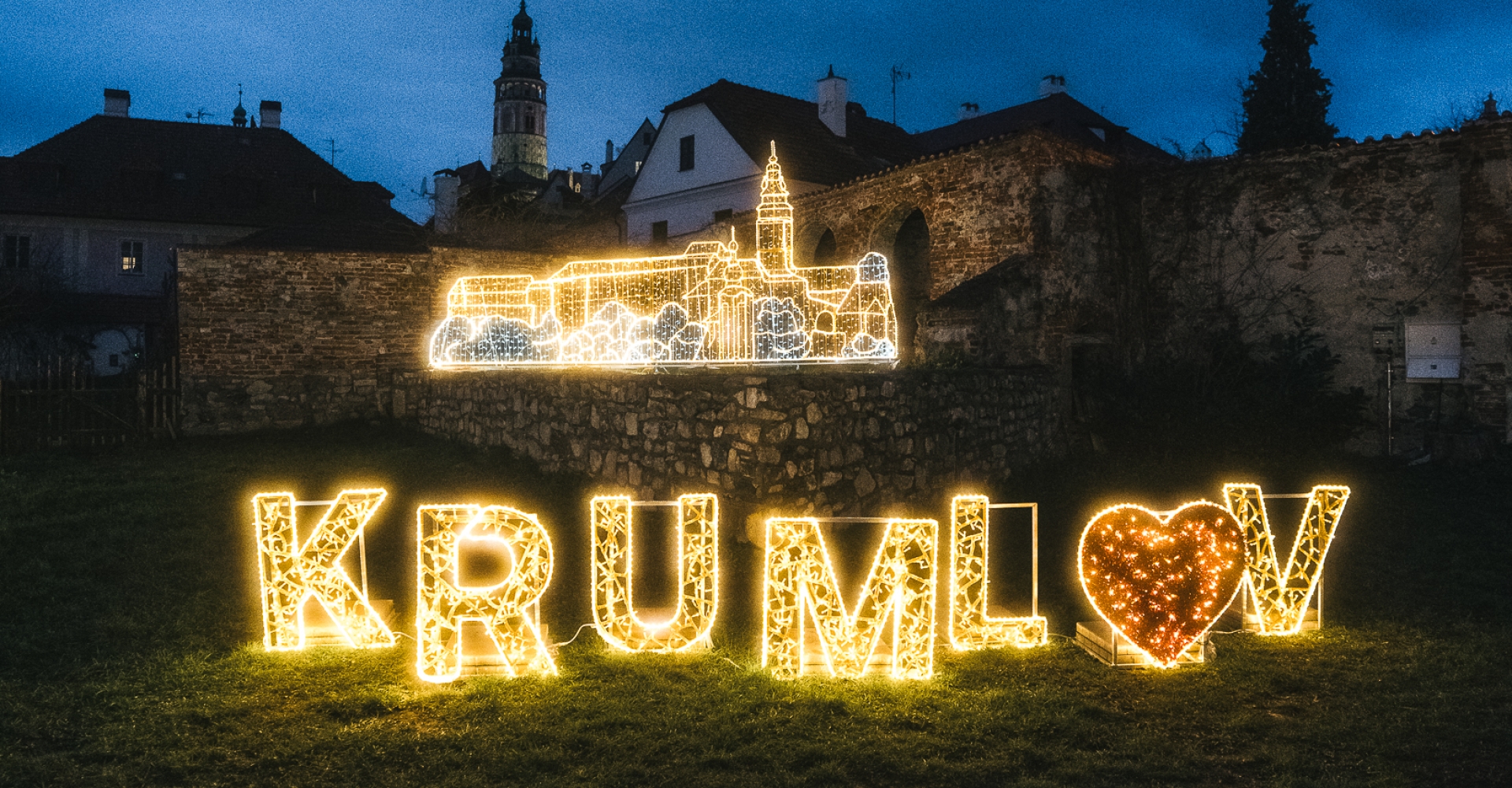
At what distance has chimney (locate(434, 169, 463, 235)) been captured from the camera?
106 ft

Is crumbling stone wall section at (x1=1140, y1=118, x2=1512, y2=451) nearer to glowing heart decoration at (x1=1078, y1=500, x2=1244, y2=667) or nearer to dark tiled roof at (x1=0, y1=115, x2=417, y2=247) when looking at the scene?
glowing heart decoration at (x1=1078, y1=500, x2=1244, y2=667)

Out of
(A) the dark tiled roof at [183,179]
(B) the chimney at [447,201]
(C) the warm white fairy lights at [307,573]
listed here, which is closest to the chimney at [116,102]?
(A) the dark tiled roof at [183,179]

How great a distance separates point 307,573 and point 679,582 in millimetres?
2351

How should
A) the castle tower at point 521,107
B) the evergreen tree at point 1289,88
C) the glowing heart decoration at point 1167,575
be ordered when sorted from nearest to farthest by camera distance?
the glowing heart decoration at point 1167,575
the evergreen tree at point 1289,88
the castle tower at point 521,107

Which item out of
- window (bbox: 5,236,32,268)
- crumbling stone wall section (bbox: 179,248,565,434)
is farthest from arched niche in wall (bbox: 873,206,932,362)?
window (bbox: 5,236,32,268)

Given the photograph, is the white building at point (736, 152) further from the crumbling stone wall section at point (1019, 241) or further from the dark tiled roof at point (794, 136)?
the crumbling stone wall section at point (1019, 241)

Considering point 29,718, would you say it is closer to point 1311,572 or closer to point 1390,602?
point 1311,572

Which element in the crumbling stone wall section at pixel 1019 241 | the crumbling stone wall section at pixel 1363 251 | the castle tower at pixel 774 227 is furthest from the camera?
the crumbling stone wall section at pixel 1019 241

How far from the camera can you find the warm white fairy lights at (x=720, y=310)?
373 inches

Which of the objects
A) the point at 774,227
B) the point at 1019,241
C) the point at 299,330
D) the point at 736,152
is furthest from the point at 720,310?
the point at 736,152

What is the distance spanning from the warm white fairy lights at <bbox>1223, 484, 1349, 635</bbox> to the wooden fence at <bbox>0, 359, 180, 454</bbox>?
15226 mm

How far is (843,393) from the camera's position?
323 inches

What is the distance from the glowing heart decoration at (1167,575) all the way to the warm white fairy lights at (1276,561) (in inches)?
31.7

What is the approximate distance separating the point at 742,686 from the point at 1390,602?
5164 millimetres
